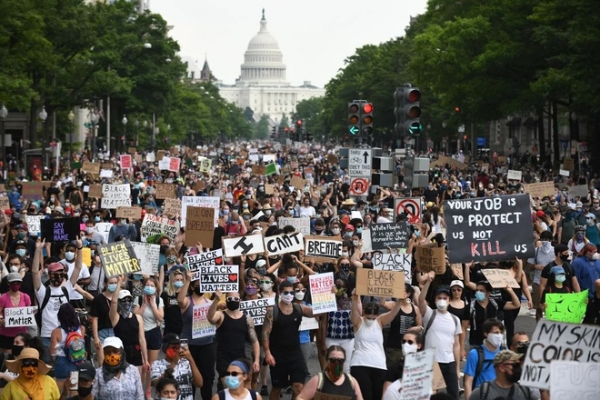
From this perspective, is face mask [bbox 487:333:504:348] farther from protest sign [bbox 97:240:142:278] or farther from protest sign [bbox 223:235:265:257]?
protest sign [bbox 223:235:265:257]

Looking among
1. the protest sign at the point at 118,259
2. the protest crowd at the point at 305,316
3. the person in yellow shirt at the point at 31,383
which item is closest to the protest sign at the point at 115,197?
the protest crowd at the point at 305,316

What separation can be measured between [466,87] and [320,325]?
48.0 m

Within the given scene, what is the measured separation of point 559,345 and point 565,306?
18.1ft

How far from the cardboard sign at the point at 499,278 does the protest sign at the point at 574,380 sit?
22.6 ft

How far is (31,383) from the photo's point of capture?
472 inches

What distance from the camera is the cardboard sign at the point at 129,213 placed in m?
26.3

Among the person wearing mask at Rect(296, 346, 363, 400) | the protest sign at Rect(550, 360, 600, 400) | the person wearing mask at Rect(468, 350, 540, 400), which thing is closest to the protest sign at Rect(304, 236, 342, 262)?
the person wearing mask at Rect(296, 346, 363, 400)

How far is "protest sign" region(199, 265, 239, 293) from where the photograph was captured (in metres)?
15.5

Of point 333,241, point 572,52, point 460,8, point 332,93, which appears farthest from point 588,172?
point 332,93

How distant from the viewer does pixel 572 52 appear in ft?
183

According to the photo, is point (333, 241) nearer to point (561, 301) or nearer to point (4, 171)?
point (561, 301)

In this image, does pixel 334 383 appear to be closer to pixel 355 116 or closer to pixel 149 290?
pixel 149 290

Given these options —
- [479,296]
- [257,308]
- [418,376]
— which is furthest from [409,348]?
[479,296]

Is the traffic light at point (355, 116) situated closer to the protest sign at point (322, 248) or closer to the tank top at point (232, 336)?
the protest sign at point (322, 248)
